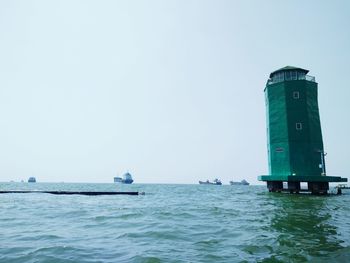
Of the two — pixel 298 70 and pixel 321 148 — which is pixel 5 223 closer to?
pixel 321 148

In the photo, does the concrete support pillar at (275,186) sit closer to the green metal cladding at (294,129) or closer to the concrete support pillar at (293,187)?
the green metal cladding at (294,129)

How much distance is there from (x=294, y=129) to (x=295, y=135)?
87 cm

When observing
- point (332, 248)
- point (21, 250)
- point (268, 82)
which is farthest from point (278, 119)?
point (21, 250)

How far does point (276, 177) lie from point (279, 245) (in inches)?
1306

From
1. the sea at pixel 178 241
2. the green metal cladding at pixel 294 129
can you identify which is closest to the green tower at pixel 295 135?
the green metal cladding at pixel 294 129

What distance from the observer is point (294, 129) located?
40.6 meters

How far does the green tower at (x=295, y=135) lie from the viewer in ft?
131

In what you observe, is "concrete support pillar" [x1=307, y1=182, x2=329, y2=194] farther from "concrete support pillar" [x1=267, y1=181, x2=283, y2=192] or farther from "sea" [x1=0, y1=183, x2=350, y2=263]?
"sea" [x1=0, y1=183, x2=350, y2=263]

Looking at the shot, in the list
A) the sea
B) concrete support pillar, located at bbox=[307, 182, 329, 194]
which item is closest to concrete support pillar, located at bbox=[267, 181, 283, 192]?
concrete support pillar, located at bbox=[307, 182, 329, 194]

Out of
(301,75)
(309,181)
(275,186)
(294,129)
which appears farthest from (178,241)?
(301,75)

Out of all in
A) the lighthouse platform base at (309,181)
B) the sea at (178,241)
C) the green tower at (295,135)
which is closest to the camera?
the sea at (178,241)

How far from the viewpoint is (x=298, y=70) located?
1722 inches

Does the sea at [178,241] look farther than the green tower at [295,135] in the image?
No

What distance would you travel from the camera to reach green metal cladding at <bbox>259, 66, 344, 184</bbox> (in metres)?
39.8
